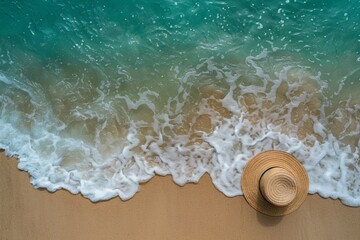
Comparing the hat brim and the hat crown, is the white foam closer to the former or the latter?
the hat brim

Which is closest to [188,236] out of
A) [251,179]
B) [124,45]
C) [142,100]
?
[251,179]

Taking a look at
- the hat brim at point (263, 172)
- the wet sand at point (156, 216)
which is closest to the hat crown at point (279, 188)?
the hat brim at point (263, 172)

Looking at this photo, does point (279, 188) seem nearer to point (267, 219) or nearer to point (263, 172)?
point (263, 172)

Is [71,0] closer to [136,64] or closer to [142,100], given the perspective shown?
[136,64]

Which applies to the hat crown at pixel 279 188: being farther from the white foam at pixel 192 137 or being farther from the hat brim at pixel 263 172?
the white foam at pixel 192 137

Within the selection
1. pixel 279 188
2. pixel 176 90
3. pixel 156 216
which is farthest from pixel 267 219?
pixel 176 90
